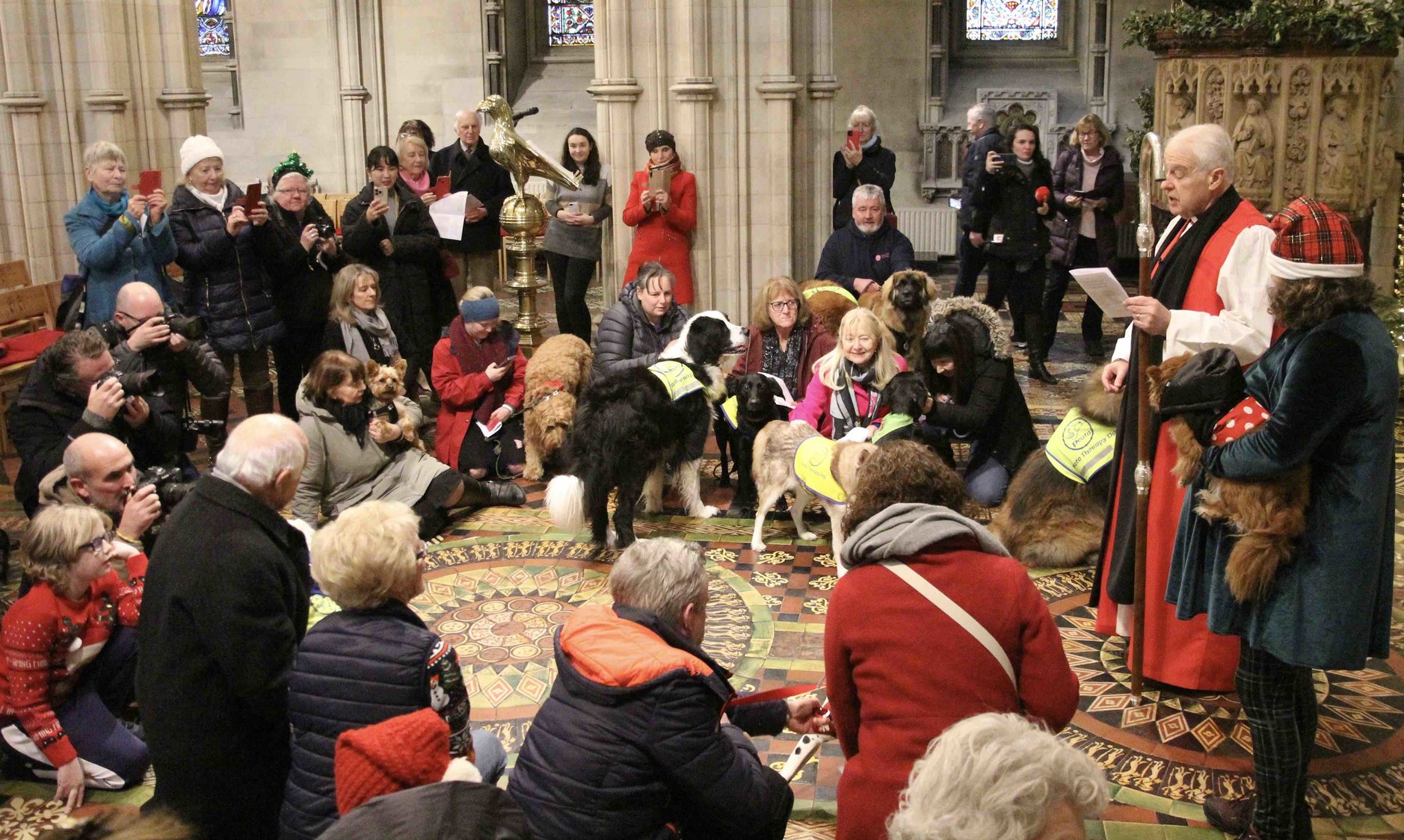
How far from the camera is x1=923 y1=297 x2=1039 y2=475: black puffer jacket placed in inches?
253

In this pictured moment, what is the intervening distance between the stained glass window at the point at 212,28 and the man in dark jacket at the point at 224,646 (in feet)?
43.6

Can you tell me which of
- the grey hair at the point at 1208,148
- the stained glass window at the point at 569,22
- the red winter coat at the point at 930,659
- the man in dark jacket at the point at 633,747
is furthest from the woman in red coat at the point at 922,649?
the stained glass window at the point at 569,22

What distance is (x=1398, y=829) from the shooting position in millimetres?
3857

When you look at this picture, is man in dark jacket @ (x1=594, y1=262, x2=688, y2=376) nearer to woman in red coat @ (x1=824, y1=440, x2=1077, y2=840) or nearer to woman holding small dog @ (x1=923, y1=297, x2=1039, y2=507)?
woman holding small dog @ (x1=923, y1=297, x2=1039, y2=507)

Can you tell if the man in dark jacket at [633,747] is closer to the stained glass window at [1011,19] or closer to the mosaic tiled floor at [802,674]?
the mosaic tiled floor at [802,674]

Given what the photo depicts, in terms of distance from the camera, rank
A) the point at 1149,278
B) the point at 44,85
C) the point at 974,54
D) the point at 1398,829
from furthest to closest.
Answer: the point at 974,54 < the point at 44,85 < the point at 1149,278 < the point at 1398,829

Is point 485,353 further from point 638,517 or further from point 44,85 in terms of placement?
point 44,85

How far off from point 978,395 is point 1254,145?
300cm

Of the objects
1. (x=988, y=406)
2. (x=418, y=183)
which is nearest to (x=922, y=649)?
(x=988, y=406)

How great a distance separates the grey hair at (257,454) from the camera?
332 centimetres

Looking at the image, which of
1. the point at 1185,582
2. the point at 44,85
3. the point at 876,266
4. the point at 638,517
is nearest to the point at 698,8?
the point at 876,266

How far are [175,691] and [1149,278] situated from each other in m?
3.06

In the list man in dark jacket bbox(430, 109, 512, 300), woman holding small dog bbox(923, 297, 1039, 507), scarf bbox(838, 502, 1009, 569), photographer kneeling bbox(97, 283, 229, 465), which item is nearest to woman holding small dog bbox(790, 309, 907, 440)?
woman holding small dog bbox(923, 297, 1039, 507)

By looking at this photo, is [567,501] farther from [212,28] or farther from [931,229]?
[212,28]
